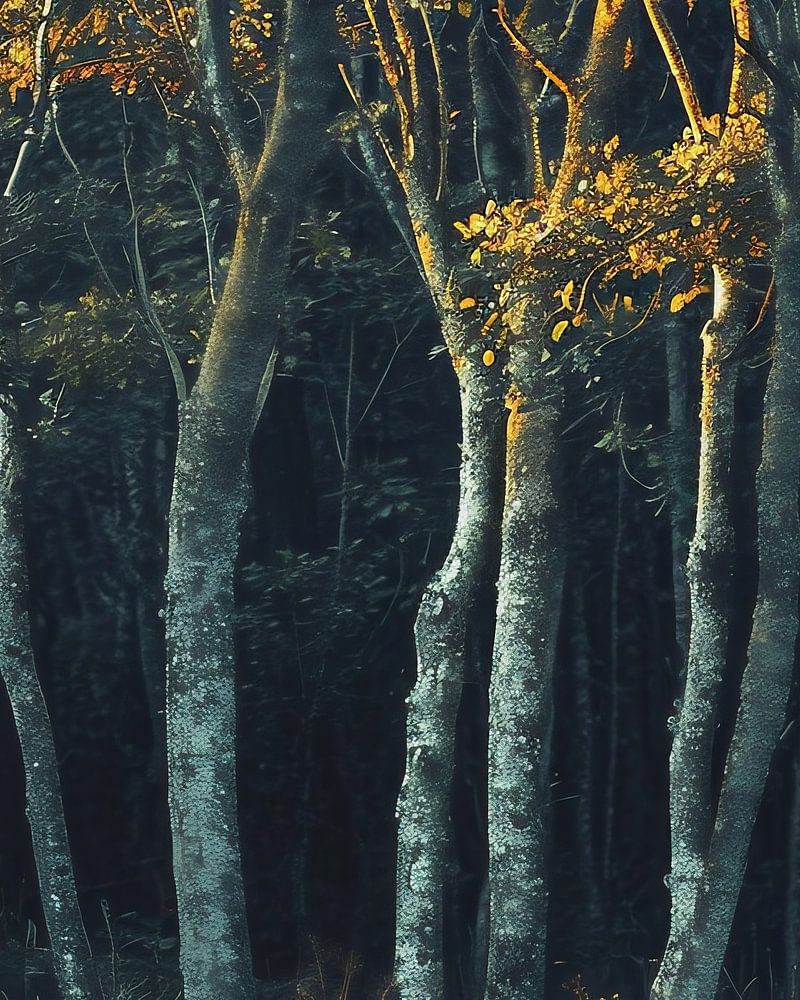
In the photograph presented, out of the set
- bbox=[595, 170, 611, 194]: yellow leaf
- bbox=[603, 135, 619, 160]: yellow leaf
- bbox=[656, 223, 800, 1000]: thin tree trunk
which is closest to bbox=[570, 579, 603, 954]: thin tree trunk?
bbox=[656, 223, 800, 1000]: thin tree trunk

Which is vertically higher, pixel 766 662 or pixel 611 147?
pixel 611 147

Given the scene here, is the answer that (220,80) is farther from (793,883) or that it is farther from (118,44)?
(793,883)

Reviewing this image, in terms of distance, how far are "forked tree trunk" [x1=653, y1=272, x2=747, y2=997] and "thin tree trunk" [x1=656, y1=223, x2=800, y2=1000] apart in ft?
0.43

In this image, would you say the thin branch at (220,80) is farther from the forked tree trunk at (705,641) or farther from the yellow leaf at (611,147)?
the forked tree trunk at (705,641)

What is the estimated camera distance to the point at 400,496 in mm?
17203

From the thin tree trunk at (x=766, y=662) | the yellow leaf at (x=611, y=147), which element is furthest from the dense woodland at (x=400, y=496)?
the yellow leaf at (x=611, y=147)

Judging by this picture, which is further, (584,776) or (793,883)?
(584,776)

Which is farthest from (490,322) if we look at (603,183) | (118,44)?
(118,44)

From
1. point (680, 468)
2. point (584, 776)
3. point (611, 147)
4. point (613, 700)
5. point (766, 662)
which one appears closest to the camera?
point (766, 662)

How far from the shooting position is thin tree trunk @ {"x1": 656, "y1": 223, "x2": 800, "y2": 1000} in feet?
30.9

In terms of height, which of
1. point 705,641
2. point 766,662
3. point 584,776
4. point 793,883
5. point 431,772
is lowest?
point 793,883

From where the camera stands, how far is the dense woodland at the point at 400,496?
1005cm

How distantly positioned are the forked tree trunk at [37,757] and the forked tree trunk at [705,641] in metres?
5.65

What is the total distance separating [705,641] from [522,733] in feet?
4.86
